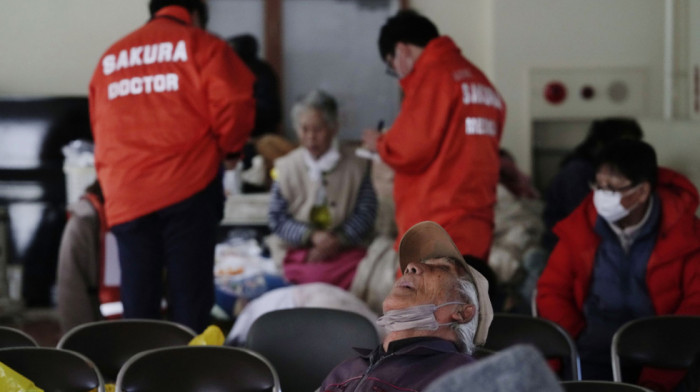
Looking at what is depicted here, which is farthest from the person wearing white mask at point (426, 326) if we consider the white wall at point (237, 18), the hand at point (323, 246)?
the white wall at point (237, 18)

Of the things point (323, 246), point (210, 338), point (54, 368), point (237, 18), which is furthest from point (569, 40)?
point (54, 368)

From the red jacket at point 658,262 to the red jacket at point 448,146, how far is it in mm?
305

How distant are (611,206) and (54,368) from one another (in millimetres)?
1889

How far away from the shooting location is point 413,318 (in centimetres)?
183

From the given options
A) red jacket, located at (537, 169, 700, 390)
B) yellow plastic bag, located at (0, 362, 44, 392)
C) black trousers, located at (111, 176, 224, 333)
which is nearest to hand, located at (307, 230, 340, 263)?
black trousers, located at (111, 176, 224, 333)

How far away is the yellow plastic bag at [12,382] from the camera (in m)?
2.09

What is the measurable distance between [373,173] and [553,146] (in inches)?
71.7

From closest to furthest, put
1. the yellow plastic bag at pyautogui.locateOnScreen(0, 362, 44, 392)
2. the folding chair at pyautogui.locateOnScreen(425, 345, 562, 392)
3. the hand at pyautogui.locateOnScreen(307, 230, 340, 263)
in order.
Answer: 1. the folding chair at pyautogui.locateOnScreen(425, 345, 562, 392)
2. the yellow plastic bag at pyautogui.locateOnScreen(0, 362, 44, 392)
3. the hand at pyautogui.locateOnScreen(307, 230, 340, 263)

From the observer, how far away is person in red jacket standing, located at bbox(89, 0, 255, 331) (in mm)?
3469

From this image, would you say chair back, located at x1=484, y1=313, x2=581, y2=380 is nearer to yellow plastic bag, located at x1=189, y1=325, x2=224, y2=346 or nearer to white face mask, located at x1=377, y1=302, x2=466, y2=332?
yellow plastic bag, located at x1=189, y1=325, x2=224, y2=346

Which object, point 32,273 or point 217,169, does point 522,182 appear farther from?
point 32,273

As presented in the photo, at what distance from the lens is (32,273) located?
589 cm

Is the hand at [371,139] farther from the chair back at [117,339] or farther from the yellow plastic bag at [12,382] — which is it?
the yellow plastic bag at [12,382]

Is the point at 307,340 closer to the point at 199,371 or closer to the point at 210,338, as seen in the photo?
the point at 210,338
